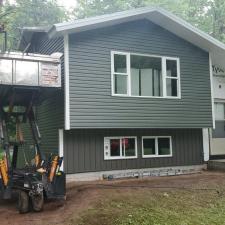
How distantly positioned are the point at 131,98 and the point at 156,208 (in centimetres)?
518

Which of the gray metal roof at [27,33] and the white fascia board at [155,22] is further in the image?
the gray metal roof at [27,33]

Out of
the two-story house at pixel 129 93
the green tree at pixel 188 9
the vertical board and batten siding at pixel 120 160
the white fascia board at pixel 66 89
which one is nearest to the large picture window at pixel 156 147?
the two-story house at pixel 129 93

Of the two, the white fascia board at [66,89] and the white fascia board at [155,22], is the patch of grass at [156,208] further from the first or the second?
the white fascia board at [155,22]

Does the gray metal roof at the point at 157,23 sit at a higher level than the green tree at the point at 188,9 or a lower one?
Answer: lower

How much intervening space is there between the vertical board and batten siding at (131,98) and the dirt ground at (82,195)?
2043mm

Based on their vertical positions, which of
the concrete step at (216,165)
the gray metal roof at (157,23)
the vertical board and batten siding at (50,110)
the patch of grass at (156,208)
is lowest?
the patch of grass at (156,208)

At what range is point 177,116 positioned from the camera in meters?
13.7

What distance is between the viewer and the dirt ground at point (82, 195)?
786cm

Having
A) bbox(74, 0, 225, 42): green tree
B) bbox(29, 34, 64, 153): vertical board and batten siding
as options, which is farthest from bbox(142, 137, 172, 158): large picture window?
bbox(74, 0, 225, 42): green tree

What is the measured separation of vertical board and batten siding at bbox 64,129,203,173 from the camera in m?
12.5

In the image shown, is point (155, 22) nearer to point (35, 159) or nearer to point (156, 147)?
point (156, 147)

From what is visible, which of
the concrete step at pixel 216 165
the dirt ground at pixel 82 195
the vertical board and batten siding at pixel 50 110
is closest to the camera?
the dirt ground at pixel 82 195

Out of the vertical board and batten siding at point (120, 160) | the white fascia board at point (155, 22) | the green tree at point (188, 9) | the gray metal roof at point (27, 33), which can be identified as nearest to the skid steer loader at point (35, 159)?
the white fascia board at point (155, 22)

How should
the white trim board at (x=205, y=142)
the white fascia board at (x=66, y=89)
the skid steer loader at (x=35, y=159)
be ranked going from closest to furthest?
the skid steer loader at (x=35, y=159) → the white fascia board at (x=66, y=89) → the white trim board at (x=205, y=142)
